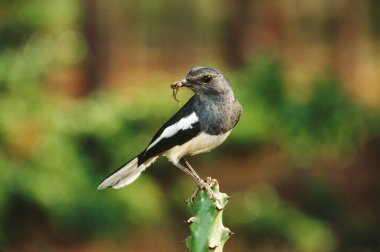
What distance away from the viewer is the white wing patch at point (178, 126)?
234 cm

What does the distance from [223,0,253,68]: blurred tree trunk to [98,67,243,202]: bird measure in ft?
33.8

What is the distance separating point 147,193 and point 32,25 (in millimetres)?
2879

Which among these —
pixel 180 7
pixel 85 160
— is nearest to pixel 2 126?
pixel 85 160

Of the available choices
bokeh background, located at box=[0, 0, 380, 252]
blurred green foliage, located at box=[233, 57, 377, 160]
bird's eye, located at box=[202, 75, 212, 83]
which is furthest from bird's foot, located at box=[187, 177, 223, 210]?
blurred green foliage, located at box=[233, 57, 377, 160]

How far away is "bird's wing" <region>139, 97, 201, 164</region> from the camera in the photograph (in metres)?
2.35

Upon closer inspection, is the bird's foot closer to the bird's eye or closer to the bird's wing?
the bird's wing

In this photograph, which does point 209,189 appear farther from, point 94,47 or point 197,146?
point 94,47

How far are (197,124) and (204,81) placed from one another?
0.17m

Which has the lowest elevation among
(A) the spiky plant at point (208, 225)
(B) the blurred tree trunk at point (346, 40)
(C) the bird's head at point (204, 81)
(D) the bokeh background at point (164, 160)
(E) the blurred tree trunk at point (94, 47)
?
(A) the spiky plant at point (208, 225)

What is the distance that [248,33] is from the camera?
12.9 meters

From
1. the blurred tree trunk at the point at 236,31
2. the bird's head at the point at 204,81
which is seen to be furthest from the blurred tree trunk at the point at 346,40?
the bird's head at the point at 204,81

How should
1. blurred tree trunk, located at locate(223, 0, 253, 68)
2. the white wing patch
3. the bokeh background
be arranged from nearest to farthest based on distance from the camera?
the white wing patch
the bokeh background
blurred tree trunk, located at locate(223, 0, 253, 68)

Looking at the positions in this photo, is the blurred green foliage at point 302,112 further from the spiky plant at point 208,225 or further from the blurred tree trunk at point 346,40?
the spiky plant at point 208,225

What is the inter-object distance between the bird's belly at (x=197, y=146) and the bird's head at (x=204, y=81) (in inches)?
5.8
